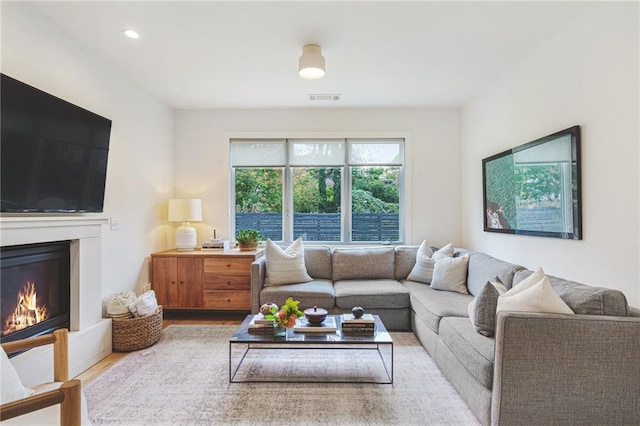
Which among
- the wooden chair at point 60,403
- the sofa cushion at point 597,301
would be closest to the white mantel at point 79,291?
the wooden chair at point 60,403

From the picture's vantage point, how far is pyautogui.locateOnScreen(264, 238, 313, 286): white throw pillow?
12.1ft

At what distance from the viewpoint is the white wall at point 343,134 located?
454 centimetres

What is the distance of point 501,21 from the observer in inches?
96.9

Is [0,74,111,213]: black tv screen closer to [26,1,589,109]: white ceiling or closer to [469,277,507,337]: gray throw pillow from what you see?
[26,1,589,109]: white ceiling

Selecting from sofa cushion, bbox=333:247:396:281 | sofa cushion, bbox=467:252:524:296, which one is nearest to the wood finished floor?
Answer: sofa cushion, bbox=333:247:396:281

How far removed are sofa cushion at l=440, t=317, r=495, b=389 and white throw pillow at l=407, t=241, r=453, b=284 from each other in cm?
121

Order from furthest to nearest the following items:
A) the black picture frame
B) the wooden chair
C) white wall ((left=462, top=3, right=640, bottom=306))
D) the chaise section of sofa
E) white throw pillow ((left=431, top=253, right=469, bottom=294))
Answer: white throw pillow ((left=431, top=253, right=469, bottom=294)), the black picture frame, white wall ((left=462, top=3, right=640, bottom=306)), the chaise section of sofa, the wooden chair

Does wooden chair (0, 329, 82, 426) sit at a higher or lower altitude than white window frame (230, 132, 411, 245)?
lower

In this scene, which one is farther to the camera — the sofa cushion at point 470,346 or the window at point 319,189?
the window at point 319,189

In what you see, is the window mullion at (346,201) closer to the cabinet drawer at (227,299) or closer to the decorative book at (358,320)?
the cabinet drawer at (227,299)

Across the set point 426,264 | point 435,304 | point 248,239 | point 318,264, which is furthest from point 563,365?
point 248,239

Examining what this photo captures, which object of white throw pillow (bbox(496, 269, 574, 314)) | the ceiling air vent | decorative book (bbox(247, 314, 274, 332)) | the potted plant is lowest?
decorative book (bbox(247, 314, 274, 332))

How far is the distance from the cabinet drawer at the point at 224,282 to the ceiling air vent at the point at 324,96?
227 centimetres

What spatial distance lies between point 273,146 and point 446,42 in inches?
99.8
